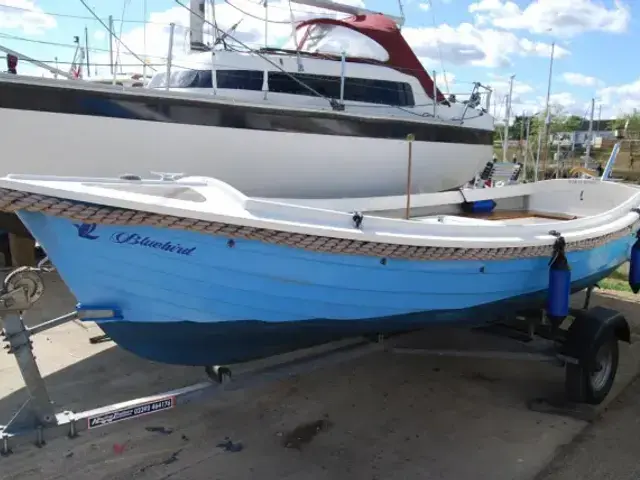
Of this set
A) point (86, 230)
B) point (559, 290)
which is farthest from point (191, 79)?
point (559, 290)

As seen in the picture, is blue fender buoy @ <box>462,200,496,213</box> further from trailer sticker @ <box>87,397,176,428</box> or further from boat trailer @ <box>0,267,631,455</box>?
trailer sticker @ <box>87,397,176,428</box>

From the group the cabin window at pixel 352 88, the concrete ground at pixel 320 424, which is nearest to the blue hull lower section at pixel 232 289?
the concrete ground at pixel 320 424

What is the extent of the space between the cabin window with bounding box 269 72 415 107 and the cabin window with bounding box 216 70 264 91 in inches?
6.8

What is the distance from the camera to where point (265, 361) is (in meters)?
3.86

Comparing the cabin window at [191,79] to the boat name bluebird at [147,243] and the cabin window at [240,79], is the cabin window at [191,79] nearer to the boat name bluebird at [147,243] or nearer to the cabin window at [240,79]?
the cabin window at [240,79]

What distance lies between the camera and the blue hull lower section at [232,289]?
2723 millimetres

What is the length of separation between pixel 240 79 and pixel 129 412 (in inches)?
187

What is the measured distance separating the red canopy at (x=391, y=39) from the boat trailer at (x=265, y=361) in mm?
4601

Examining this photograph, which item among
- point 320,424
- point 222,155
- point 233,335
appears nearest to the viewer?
point 233,335

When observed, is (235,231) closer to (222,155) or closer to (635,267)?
(222,155)

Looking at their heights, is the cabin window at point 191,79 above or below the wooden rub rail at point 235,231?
above

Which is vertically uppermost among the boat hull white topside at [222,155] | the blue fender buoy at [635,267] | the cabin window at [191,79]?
the cabin window at [191,79]

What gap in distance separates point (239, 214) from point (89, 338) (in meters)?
2.71

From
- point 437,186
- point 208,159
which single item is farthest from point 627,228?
point 208,159
